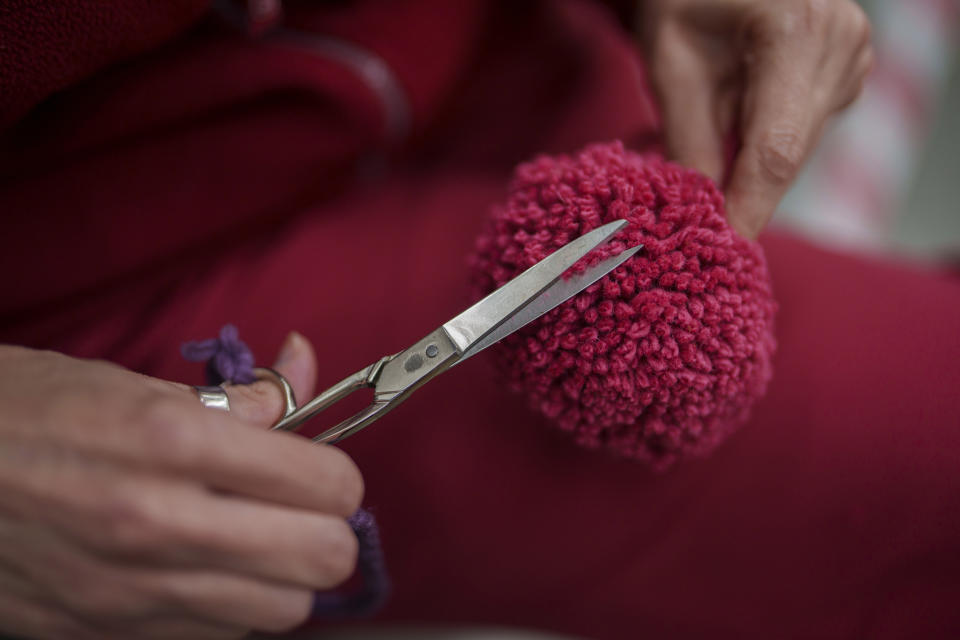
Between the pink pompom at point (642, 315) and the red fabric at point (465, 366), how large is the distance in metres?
0.06

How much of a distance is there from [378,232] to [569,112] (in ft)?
0.72

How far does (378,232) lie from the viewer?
468 mm

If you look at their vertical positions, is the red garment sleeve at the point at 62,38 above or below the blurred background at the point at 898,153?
above

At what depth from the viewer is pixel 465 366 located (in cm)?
40

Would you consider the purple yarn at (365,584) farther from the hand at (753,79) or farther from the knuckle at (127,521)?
the hand at (753,79)

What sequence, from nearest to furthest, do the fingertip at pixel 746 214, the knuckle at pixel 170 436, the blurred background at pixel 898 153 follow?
1. the knuckle at pixel 170 436
2. the fingertip at pixel 746 214
3. the blurred background at pixel 898 153

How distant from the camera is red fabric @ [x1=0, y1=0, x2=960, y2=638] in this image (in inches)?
14.9

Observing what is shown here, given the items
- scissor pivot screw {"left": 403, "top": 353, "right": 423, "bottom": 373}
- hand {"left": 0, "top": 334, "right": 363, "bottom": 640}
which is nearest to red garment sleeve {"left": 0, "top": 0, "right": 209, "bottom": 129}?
hand {"left": 0, "top": 334, "right": 363, "bottom": 640}

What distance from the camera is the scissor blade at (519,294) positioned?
0.30 m

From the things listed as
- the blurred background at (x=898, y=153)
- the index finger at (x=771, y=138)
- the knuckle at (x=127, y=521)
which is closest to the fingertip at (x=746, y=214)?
the index finger at (x=771, y=138)

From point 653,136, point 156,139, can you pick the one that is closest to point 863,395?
point 653,136

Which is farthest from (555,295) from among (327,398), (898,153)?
(898,153)

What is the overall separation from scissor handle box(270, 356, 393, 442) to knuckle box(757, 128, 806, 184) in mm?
237

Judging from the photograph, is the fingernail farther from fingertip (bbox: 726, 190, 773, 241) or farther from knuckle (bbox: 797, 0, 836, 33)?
knuckle (bbox: 797, 0, 836, 33)
